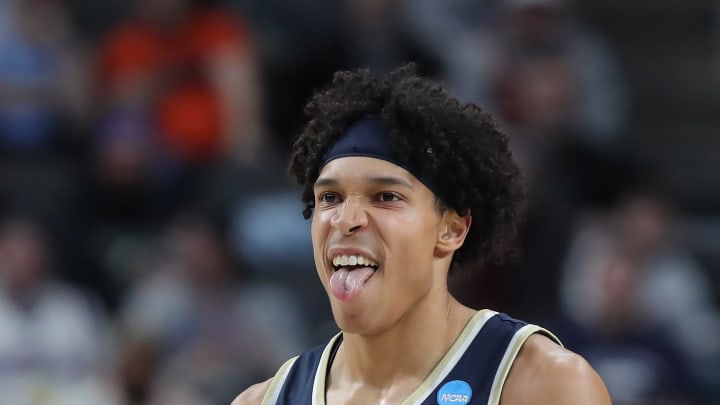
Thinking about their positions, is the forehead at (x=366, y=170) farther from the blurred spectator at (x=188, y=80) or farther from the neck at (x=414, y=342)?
the blurred spectator at (x=188, y=80)

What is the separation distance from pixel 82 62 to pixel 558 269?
4.09 metres

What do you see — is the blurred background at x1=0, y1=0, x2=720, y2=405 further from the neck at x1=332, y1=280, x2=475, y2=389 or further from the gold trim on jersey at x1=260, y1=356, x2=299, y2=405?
the neck at x1=332, y1=280, x2=475, y2=389

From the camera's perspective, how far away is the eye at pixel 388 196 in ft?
15.1

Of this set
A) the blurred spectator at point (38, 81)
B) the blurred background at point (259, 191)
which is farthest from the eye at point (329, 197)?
the blurred spectator at point (38, 81)

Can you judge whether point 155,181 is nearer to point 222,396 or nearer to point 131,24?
point 131,24

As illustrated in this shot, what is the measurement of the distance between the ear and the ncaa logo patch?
0.43 meters

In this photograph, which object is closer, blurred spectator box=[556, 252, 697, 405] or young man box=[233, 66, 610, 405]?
young man box=[233, 66, 610, 405]

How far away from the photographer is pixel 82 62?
11.2 m

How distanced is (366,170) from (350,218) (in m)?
0.16

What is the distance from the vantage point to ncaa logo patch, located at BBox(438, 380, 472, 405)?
180 inches

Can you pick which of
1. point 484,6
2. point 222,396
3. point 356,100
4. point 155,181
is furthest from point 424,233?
point 484,6

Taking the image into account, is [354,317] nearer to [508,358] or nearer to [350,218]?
[350,218]

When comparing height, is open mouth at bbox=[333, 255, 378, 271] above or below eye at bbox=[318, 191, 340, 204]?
below

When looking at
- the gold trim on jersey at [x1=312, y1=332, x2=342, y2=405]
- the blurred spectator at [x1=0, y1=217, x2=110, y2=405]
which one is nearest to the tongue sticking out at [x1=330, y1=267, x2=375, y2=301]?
the gold trim on jersey at [x1=312, y1=332, x2=342, y2=405]
